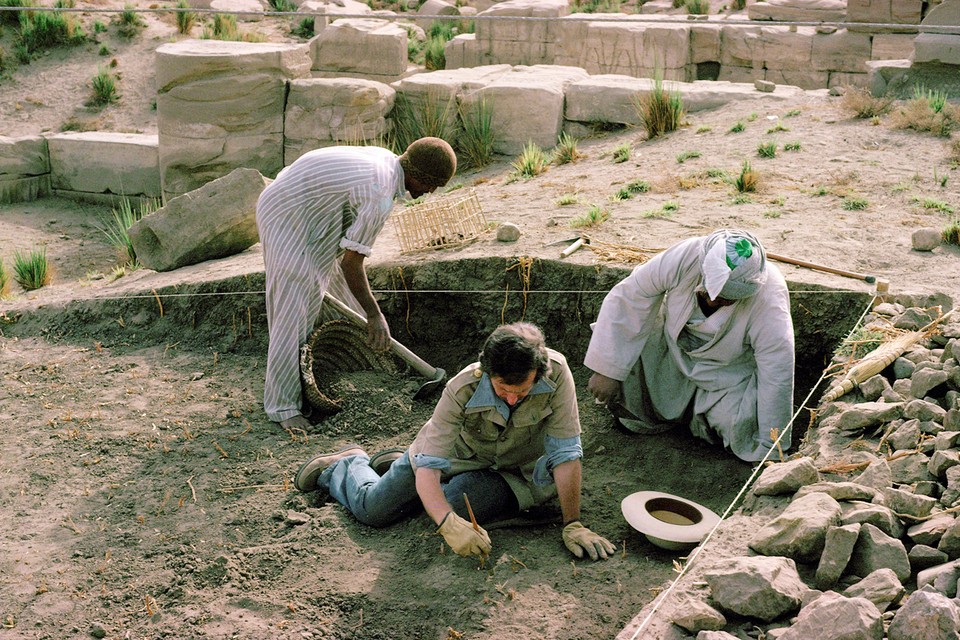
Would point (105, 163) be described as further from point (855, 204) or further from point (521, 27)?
point (855, 204)

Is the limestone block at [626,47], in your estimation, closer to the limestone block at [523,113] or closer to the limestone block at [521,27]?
the limestone block at [521,27]

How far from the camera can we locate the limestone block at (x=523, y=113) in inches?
379

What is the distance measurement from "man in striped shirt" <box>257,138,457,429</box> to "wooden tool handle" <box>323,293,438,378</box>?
17 centimetres

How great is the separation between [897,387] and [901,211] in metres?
2.75

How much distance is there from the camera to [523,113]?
971 centimetres

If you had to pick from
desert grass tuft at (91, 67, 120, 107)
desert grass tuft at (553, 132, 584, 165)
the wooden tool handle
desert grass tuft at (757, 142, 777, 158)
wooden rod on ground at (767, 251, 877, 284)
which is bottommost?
the wooden tool handle

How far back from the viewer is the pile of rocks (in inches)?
102

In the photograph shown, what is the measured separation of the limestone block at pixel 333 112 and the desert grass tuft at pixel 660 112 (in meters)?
2.87

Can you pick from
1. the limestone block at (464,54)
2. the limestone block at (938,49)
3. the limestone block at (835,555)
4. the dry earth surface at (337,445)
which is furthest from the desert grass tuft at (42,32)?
the limestone block at (835,555)

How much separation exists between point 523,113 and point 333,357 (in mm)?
4788

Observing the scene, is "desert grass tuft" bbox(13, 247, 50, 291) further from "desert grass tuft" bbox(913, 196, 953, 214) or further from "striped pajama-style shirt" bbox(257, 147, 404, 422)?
"desert grass tuft" bbox(913, 196, 953, 214)

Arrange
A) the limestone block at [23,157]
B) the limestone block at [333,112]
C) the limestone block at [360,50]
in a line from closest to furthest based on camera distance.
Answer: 1. the limestone block at [333,112]
2. the limestone block at [23,157]
3. the limestone block at [360,50]

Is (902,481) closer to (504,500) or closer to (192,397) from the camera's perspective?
(504,500)

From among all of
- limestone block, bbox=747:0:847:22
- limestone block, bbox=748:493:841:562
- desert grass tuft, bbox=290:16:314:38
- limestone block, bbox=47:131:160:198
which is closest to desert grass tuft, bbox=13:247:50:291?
limestone block, bbox=47:131:160:198
